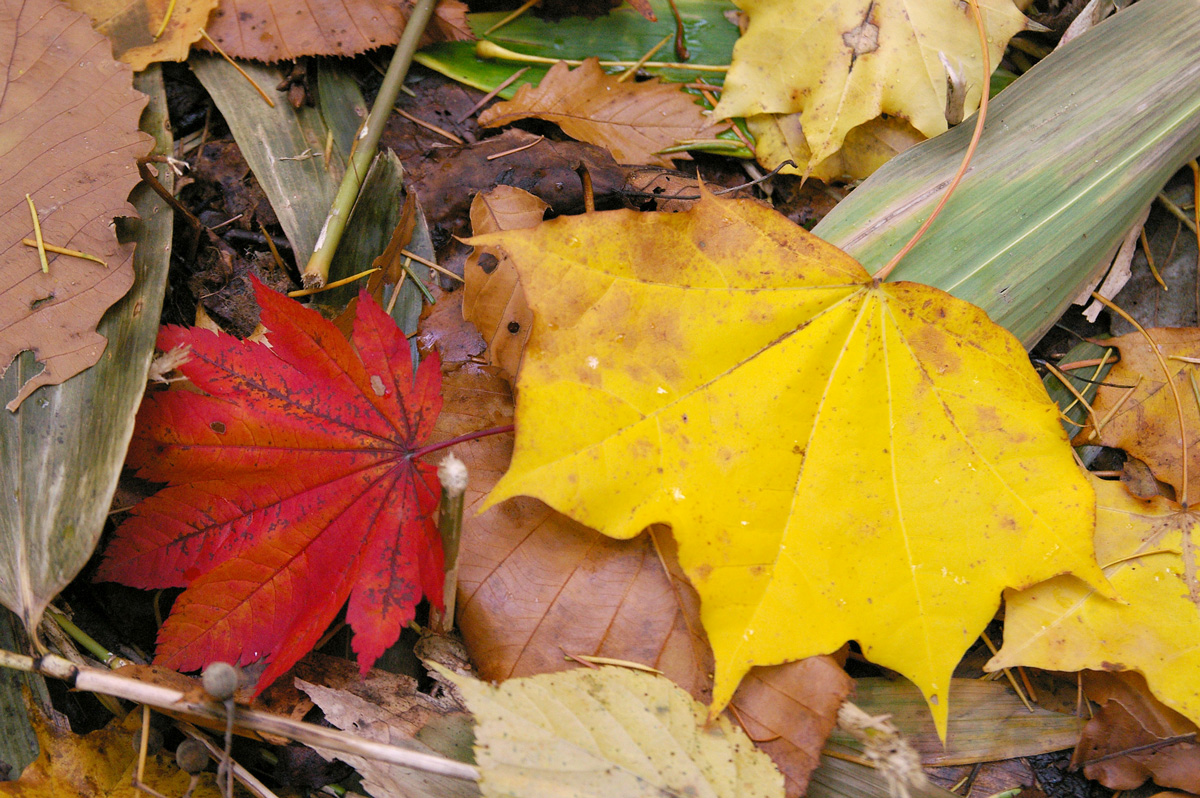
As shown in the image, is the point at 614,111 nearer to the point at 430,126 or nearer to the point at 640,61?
the point at 640,61

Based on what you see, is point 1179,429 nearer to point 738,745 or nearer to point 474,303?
point 738,745

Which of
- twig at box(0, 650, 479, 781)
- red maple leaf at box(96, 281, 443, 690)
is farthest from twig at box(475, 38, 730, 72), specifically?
twig at box(0, 650, 479, 781)

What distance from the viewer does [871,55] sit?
3.23ft

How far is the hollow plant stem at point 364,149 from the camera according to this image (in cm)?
95

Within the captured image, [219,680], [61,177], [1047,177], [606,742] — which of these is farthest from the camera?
[1047,177]

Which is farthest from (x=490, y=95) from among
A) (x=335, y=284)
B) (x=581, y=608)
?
(x=581, y=608)

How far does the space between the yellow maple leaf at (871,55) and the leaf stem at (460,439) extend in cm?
65

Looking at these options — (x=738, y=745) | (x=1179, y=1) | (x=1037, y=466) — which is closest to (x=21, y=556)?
(x=738, y=745)

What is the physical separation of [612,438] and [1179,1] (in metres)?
1.15

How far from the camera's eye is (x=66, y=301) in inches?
32.5

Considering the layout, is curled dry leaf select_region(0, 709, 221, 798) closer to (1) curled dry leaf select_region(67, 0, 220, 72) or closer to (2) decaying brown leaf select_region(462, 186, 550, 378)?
(2) decaying brown leaf select_region(462, 186, 550, 378)

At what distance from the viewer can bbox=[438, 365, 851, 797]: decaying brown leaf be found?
801 millimetres

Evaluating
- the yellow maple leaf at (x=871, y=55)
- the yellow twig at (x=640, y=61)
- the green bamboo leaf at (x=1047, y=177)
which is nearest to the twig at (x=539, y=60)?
the yellow twig at (x=640, y=61)

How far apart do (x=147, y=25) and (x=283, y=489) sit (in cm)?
82
